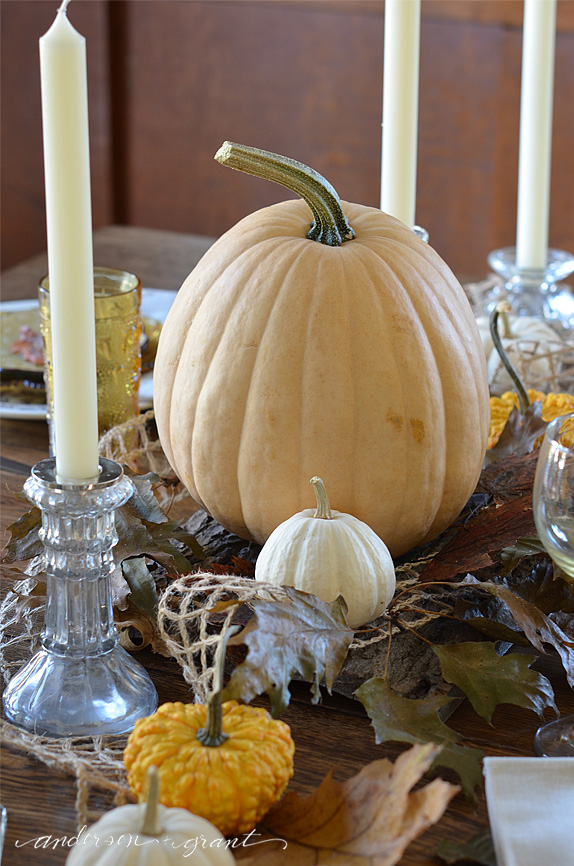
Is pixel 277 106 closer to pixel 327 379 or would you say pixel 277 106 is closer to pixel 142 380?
pixel 142 380

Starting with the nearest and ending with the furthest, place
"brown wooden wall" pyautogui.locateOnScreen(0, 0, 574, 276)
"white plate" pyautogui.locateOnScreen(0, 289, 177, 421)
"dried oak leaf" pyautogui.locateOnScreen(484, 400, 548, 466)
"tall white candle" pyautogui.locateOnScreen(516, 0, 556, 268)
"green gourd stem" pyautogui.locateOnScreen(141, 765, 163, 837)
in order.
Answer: "green gourd stem" pyautogui.locateOnScreen(141, 765, 163, 837), "dried oak leaf" pyautogui.locateOnScreen(484, 400, 548, 466), "white plate" pyautogui.locateOnScreen(0, 289, 177, 421), "tall white candle" pyautogui.locateOnScreen(516, 0, 556, 268), "brown wooden wall" pyautogui.locateOnScreen(0, 0, 574, 276)

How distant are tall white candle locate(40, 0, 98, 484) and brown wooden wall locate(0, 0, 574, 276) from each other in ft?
8.71

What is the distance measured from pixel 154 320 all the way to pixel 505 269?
47 centimetres

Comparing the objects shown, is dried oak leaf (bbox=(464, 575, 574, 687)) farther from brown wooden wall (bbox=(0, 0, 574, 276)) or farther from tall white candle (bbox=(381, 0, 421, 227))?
brown wooden wall (bbox=(0, 0, 574, 276))

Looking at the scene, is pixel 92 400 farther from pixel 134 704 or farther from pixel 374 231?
pixel 374 231

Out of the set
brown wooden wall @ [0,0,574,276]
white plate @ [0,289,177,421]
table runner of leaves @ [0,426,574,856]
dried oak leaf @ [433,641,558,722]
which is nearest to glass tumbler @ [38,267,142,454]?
white plate @ [0,289,177,421]

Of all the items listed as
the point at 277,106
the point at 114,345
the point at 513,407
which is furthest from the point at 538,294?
the point at 277,106

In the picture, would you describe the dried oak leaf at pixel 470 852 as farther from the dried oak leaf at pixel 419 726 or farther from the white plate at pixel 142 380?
the white plate at pixel 142 380

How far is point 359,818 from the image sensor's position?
0.43 metres

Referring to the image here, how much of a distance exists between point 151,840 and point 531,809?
181 millimetres

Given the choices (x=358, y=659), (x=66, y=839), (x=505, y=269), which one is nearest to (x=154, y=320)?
(x=505, y=269)

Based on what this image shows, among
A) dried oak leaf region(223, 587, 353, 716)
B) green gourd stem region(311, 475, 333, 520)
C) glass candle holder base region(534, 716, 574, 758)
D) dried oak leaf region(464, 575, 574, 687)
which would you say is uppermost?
green gourd stem region(311, 475, 333, 520)

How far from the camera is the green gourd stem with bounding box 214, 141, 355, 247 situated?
61 centimetres

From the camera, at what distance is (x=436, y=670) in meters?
0.57
